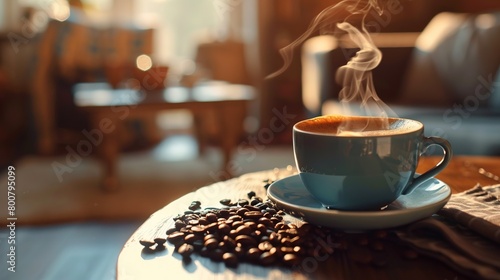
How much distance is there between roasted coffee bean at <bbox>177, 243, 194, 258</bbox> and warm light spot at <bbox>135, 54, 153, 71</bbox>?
2196 millimetres

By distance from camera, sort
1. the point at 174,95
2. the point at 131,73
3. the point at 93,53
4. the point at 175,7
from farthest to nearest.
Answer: the point at 175,7 → the point at 93,53 → the point at 131,73 → the point at 174,95

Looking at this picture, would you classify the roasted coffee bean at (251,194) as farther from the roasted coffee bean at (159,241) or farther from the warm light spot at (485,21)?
the warm light spot at (485,21)

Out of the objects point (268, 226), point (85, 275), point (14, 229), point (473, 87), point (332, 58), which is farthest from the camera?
point (332, 58)

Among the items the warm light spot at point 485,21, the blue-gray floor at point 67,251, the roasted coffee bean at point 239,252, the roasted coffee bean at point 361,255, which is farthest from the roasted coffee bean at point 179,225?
the warm light spot at point 485,21

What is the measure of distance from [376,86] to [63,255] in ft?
4.90

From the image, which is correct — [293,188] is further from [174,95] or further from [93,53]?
[93,53]

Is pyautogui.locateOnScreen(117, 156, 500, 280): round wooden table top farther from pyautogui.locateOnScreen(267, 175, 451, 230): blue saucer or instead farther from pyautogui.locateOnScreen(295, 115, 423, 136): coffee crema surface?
pyautogui.locateOnScreen(295, 115, 423, 136): coffee crema surface

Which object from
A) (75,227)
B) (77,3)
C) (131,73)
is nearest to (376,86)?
(131,73)

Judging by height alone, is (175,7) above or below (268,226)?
above

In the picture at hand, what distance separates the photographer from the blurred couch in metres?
1.93

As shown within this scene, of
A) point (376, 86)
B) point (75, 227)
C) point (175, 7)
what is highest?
point (175, 7)

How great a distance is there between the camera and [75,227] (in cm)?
192

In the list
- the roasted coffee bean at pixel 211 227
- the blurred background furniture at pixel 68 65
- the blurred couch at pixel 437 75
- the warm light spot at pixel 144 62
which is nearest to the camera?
the roasted coffee bean at pixel 211 227

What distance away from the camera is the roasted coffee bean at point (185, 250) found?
590mm
